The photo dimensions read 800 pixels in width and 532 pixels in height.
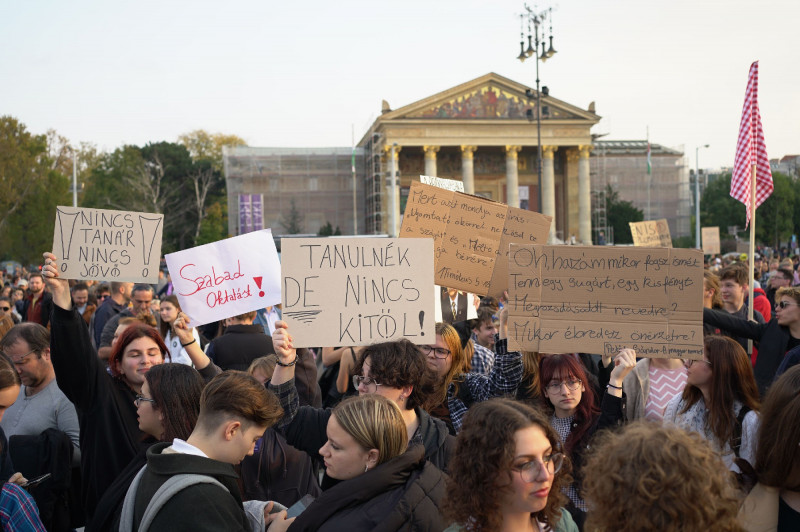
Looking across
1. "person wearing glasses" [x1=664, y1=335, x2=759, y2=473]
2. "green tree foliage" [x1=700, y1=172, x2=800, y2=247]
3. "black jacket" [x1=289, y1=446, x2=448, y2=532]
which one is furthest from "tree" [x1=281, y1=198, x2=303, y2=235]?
"black jacket" [x1=289, y1=446, x2=448, y2=532]

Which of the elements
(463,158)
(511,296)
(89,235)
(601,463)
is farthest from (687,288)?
(463,158)

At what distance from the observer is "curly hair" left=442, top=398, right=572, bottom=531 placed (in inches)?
89.4

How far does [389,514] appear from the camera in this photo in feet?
7.90

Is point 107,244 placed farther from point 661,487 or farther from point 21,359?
point 661,487

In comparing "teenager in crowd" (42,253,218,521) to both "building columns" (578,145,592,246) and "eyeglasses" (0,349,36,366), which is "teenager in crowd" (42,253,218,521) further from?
"building columns" (578,145,592,246)

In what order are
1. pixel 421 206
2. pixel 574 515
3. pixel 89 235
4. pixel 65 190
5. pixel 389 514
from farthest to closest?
1. pixel 65 190
2. pixel 421 206
3. pixel 89 235
4. pixel 574 515
5. pixel 389 514

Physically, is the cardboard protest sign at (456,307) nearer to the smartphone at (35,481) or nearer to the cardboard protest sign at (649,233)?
the smartphone at (35,481)

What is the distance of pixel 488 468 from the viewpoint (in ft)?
7.47

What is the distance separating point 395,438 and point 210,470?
0.62 m

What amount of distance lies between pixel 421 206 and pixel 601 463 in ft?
10.8

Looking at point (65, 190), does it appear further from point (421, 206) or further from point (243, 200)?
point (421, 206)

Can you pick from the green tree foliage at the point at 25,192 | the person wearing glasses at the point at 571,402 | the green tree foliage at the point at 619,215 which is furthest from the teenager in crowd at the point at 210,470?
the green tree foliage at the point at 619,215

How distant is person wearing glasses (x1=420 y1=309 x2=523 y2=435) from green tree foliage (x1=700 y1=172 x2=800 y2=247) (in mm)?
54638

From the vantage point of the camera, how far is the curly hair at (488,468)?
2.27 metres
